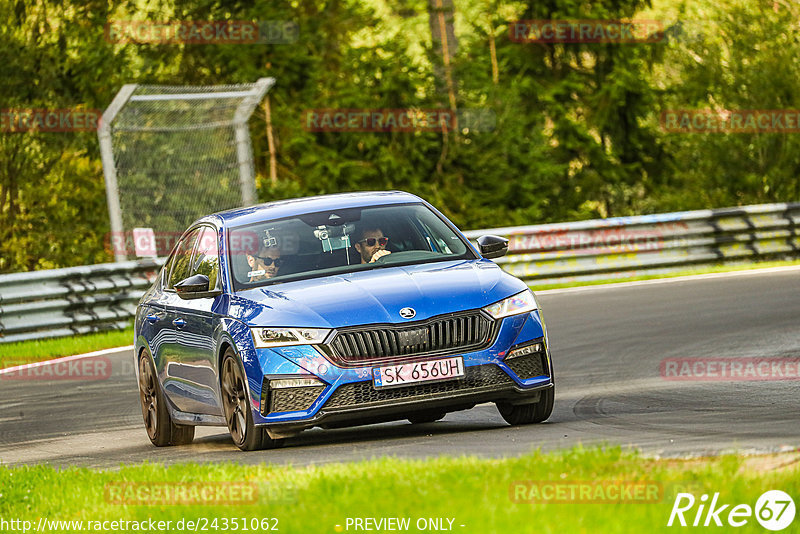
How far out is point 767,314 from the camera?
15398 millimetres

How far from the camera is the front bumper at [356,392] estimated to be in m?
8.51

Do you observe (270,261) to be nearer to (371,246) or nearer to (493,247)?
(371,246)

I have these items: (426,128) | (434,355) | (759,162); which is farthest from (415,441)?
(426,128)

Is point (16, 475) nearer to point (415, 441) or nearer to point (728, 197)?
point (415, 441)

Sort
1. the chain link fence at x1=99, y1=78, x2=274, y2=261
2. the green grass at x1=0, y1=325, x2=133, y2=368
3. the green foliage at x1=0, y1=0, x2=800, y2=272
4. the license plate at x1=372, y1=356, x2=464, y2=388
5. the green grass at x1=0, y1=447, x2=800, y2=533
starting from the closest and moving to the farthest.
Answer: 1. the green grass at x1=0, y1=447, x2=800, y2=533
2. the license plate at x1=372, y1=356, x2=464, y2=388
3. the green grass at x1=0, y1=325, x2=133, y2=368
4. the chain link fence at x1=99, y1=78, x2=274, y2=261
5. the green foliage at x1=0, y1=0, x2=800, y2=272

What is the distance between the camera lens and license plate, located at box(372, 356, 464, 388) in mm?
8500

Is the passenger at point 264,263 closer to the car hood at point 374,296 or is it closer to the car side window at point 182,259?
the car hood at point 374,296

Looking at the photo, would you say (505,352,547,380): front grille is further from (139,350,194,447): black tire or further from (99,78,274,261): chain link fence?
(99,78,274,261): chain link fence

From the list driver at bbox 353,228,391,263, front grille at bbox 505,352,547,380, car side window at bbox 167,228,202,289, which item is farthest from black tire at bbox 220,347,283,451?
car side window at bbox 167,228,202,289

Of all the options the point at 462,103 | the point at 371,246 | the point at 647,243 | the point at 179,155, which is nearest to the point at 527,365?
the point at 371,246

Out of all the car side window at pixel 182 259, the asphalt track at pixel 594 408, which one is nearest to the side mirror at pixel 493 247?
the asphalt track at pixel 594 408

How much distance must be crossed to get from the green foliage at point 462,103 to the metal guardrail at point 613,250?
5.85 m

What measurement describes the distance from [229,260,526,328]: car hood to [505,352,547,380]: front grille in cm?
39

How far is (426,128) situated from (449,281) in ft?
81.3
